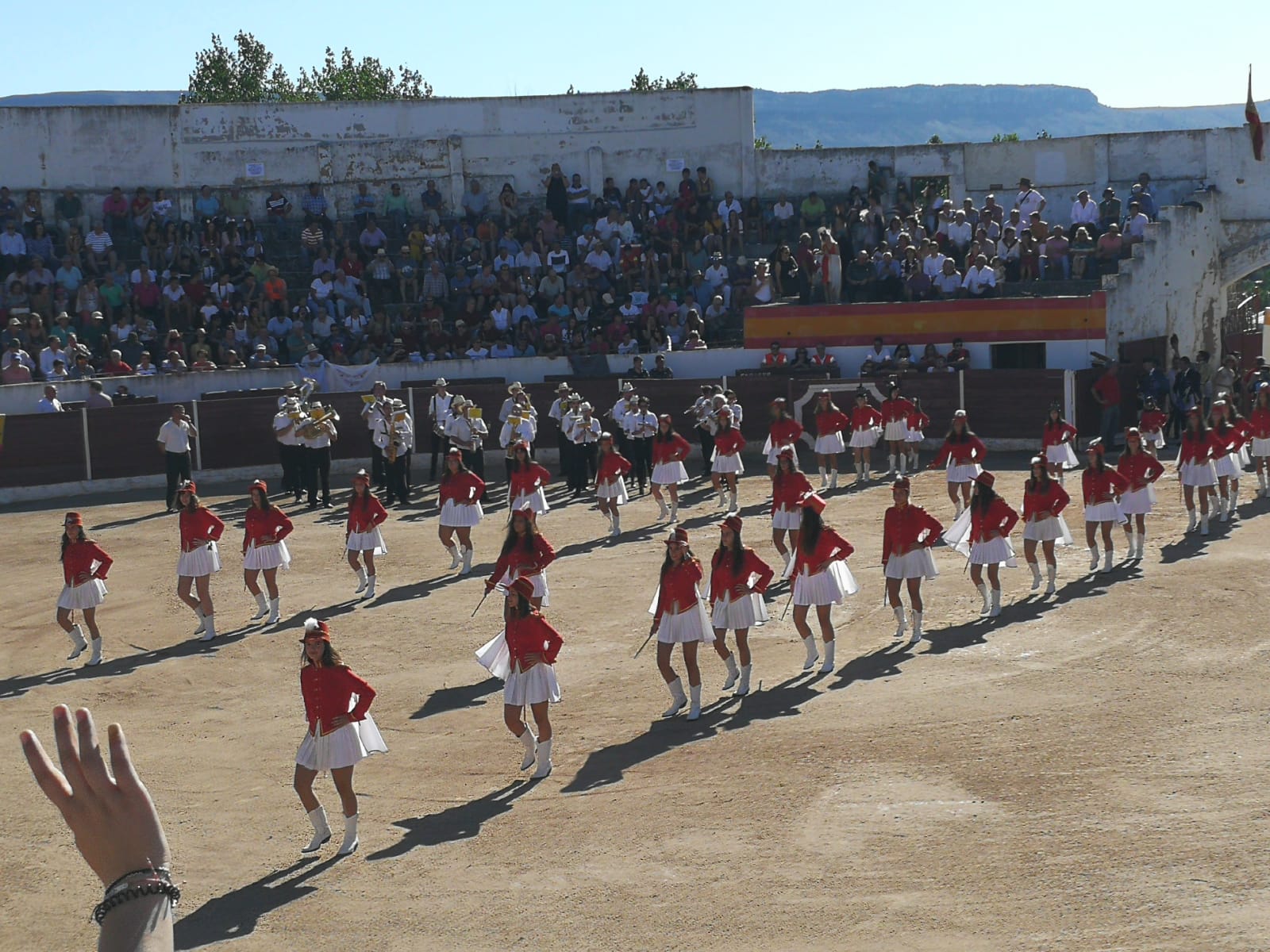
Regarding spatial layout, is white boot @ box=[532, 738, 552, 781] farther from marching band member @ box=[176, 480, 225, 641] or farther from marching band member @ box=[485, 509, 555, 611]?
marching band member @ box=[176, 480, 225, 641]

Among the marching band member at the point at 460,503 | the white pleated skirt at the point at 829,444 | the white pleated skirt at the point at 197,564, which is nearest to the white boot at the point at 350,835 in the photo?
the white pleated skirt at the point at 197,564

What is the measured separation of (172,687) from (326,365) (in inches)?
739

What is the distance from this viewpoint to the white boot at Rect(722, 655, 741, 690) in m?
15.6

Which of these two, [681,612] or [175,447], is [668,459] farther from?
[681,612]

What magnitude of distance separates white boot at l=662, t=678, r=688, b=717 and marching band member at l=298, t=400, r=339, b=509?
585 inches

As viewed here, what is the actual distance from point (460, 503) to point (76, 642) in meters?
5.68

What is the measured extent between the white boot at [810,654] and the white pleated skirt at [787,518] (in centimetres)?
434

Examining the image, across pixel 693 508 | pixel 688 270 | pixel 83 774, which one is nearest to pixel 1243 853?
pixel 83 774

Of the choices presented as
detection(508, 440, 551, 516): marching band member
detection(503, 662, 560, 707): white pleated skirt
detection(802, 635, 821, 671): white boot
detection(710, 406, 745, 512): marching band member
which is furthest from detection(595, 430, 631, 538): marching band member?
detection(503, 662, 560, 707): white pleated skirt

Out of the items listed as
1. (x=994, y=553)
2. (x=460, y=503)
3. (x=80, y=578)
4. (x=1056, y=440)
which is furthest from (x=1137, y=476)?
(x=80, y=578)

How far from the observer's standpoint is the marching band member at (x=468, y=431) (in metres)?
29.7

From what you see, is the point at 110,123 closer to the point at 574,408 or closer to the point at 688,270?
the point at 688,270

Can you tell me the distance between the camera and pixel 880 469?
3083 cm

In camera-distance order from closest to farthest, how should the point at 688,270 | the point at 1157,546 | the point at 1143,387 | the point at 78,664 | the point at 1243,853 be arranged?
the point at 1243,853 < the point at 78,664 < the point at 1157,546 < the point at 1143,387 < the point at 688,270
